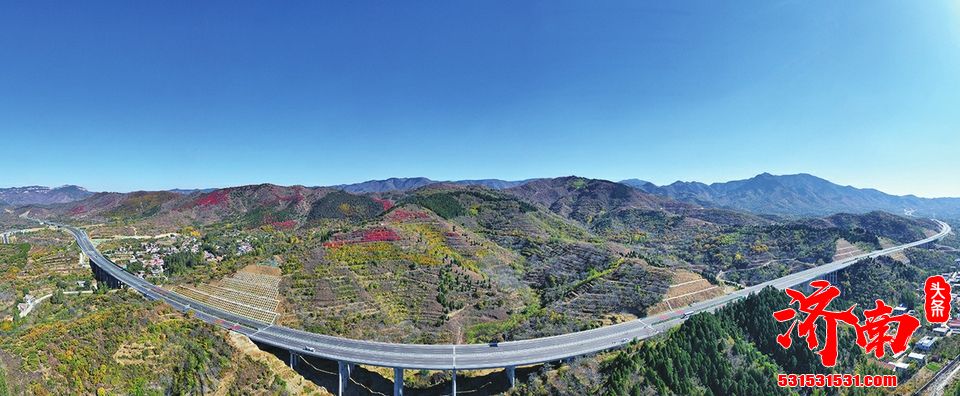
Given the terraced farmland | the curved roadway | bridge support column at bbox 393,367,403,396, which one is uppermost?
the terraced farmland

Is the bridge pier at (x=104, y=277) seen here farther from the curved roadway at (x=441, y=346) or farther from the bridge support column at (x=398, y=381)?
the bridge support column at (x=398, y=381)

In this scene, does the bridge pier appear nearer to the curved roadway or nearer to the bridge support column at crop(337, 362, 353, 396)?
the curved roadway

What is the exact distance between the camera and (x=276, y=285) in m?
81.4

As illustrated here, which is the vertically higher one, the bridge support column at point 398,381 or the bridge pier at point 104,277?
the bridge pier at point 104,277

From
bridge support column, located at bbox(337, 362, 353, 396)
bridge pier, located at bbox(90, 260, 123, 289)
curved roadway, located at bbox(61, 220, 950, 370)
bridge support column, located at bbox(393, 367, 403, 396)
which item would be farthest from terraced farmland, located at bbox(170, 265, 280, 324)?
bridge pier, located at bbox(90, 260, 123, 289)

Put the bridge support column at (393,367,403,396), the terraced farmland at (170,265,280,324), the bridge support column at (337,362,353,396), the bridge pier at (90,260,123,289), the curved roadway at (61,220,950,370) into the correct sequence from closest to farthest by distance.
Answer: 1. the bridge support column at (393,367,403,396)
2. the curved roadway at (61,220,950,370)
3. the bridge support column at (337,362,353,396)
4. the terraced farmland at (170,265,280,324)
5. the bridge pier at (90,260,123,289)

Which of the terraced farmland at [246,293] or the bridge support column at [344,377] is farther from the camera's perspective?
the terraced farmland at [246,293]

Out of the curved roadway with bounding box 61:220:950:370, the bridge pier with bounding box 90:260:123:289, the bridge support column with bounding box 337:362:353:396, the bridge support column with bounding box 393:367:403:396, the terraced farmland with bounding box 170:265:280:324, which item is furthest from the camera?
the bridge pier with bounding box 90:260:123:289

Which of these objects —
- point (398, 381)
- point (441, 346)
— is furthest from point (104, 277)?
point (441, 346)

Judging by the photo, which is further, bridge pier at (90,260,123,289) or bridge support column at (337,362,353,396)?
bridge pier at (90,260,123,289)

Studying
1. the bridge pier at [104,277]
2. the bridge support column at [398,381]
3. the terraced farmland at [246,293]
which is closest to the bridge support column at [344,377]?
the bridge support column at [398,381]

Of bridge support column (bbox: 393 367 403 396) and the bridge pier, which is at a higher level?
the bridge pier

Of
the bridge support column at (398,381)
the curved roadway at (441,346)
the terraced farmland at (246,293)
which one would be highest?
the terraced farmland at (246,293)

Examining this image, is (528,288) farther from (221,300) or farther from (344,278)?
(221,300)
